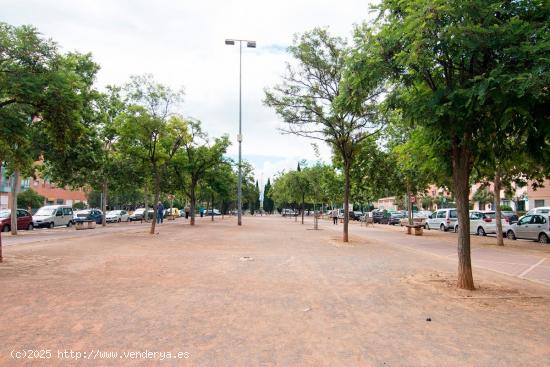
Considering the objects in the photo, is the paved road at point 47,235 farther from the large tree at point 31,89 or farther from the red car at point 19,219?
the large tree at point 31,89

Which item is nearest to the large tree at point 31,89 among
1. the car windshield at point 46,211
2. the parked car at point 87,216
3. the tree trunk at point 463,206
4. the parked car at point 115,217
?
the tree trunk at point 463,206

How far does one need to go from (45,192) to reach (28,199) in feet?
40.0

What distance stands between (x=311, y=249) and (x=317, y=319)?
396 inches

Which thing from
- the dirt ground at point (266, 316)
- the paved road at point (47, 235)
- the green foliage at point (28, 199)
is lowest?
the dirt ground at point (266, 316)

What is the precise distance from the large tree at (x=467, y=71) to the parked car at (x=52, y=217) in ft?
104

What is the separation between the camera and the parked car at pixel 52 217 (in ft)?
109

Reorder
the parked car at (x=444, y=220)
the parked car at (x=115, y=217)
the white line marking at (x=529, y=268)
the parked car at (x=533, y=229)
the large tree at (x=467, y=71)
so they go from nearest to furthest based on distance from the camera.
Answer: the large tree at (x=467, y=71) < the white line marking at (x=529, y=268) < the parked car at (x=533, y=229) < the parked car at (x=444, y=220) < the parked car at (x=115, y=217)

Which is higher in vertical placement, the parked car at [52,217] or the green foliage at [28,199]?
the green foliage at [28,199]

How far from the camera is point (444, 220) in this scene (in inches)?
1264

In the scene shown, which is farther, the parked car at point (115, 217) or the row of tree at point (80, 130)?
the parked car at point (115, 217)

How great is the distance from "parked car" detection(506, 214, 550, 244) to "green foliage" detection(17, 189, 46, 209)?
5939cm

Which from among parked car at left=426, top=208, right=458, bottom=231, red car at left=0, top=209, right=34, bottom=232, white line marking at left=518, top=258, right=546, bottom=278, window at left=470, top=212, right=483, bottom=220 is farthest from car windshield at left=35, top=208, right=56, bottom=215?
white line marking at left=518, top=258, right=546, bottom=278

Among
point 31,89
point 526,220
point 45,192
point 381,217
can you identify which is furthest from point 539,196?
point 45,192

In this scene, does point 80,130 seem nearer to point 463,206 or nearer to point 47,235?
point 463,206
